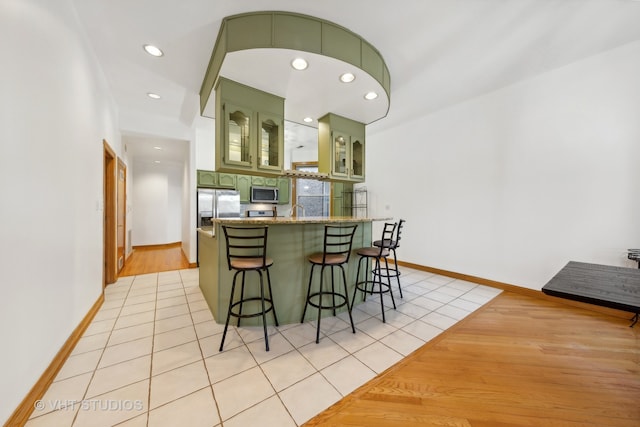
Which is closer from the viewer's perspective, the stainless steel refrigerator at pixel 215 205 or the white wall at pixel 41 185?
the white wall at pixel 41 185

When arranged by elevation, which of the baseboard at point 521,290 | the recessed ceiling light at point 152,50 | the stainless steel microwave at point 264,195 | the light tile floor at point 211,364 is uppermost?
the recessed ceiling light at point 152,50

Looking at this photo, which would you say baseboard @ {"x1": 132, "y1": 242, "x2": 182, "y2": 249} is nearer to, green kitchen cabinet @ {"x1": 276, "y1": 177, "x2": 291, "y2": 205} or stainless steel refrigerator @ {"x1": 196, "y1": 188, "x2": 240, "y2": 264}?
stainless steel refrigerator @ {"x1": 196, "y1": 188, "x2": 240, "y2": 264}

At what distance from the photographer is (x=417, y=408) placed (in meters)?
1.38

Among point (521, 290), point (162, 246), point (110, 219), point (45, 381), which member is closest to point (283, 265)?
point (45, 381)

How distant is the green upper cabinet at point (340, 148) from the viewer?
10.8ft

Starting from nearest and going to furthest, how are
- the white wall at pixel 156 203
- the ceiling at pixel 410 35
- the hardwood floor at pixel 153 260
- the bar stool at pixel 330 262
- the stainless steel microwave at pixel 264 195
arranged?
the ceiling at pixel 410 35 < the bar stool at pixel 330 262 < the hardwood floor at pixel 153 260 < the stainless steel microwave at pixel 264 195 < the white wall at pixel 156 203

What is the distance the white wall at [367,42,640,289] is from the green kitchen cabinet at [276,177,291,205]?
10.2ft

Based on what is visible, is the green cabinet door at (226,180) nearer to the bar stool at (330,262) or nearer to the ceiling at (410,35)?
the ceiling at (410,35)

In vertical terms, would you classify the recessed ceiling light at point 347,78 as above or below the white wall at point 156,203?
above

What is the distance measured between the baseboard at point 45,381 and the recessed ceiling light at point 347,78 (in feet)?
10.7

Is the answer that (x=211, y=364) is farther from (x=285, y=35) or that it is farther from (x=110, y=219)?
(x=110, y=219)

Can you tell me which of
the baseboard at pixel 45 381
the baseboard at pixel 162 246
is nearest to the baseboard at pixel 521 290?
the baseboard at pixel 45 381

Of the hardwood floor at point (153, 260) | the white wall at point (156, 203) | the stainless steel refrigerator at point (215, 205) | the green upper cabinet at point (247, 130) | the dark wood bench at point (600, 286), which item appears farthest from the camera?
the white wall at point (156, 203)

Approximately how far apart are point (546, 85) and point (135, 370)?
5.29m
